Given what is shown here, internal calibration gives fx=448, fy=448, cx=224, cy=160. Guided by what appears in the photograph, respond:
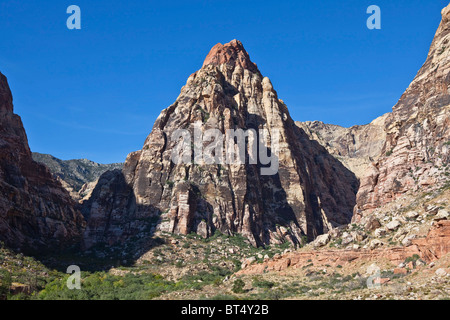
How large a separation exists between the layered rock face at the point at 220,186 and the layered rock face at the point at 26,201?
565 centimetres

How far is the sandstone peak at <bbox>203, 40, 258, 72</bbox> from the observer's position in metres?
133

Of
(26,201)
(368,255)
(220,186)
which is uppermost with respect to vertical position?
(220,186)

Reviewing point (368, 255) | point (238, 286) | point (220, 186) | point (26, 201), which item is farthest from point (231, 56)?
point (238, 286)

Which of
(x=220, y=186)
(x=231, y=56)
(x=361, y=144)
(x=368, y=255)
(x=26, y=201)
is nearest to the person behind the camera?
(x=368, y=255)

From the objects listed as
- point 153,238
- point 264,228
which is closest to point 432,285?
point 153,238

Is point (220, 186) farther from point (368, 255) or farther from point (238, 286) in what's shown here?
point (368, 255)

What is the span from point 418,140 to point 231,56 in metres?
86.1

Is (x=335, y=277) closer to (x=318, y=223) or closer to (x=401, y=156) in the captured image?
(x=401, y=156)

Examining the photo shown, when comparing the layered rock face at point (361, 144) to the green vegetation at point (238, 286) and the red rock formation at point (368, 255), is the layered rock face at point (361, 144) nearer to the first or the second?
the red rock formation at point (368, 255)

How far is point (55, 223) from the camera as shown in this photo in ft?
284

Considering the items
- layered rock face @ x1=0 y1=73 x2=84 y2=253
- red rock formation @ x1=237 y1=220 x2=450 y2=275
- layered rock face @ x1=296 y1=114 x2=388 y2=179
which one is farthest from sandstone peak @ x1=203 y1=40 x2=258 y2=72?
red rock formation @ x1=237 y1=220 x2=450 y2=275

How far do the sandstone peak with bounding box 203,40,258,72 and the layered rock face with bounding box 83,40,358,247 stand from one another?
5978mm

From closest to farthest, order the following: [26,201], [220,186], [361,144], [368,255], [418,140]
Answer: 1. [368,255]
2. [418,140]
3. [26,201]
4. [220,186]
5. [361,144]

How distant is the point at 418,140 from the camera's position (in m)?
56.4
